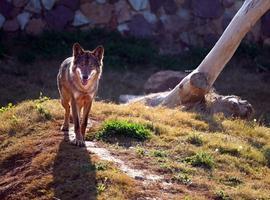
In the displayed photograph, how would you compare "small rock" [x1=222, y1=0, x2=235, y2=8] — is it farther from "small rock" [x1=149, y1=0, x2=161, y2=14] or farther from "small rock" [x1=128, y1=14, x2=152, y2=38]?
"small rock" [x1=128, y1=14, x2=152, y2=38]

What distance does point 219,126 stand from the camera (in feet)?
32.5

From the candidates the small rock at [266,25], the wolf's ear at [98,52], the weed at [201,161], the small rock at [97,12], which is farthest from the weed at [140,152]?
the small rock at [266,25]

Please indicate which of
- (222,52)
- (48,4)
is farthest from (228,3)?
(222,52)

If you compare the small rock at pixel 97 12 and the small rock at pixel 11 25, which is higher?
the small rock at pixel 97 12

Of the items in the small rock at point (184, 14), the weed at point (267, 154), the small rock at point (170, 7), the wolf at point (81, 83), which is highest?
the small rock at point (170, 7)

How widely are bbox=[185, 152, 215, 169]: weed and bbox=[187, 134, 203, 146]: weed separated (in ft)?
2.05

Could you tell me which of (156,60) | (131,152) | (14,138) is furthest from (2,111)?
(156,60)

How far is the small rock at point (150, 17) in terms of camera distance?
16.7 meters

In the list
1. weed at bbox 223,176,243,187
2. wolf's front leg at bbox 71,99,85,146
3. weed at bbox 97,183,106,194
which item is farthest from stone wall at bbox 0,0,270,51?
weed at bbox 97,183,106,194

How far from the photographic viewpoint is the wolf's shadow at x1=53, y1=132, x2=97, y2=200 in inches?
272

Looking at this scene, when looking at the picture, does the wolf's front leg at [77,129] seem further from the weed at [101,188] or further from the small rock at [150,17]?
the small rock at [150,17]

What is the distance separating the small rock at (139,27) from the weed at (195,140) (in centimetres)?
824

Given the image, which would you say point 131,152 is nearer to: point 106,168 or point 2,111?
point 106,168

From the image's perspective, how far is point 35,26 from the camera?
16.1m
